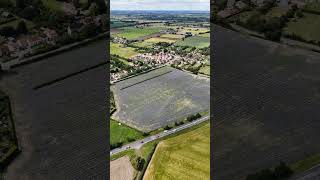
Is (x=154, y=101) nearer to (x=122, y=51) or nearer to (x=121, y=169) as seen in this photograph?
(x=121, y=169)

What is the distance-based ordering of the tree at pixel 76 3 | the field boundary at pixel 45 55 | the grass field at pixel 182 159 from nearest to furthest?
the grass field at pixel 182 159, the field boundary at pixel 45 55, the tree at pixel 76 3

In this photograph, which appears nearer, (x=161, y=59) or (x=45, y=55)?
(x=45, y=55)

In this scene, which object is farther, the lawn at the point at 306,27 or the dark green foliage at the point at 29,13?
the lawn at the point at 306,27

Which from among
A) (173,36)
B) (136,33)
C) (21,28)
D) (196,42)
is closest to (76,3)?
(21,28)

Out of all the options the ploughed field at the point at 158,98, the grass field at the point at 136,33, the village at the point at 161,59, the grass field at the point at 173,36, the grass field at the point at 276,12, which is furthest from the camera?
the grass field at the point at 136,33

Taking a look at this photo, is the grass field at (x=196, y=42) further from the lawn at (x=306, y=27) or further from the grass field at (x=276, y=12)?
the lawn at (x=306, y=27)

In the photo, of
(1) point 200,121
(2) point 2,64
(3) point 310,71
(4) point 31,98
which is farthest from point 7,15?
(3) point 310,71

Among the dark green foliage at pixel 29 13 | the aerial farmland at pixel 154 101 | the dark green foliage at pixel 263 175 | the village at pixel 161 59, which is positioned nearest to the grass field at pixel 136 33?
the village at pixel 161 59
